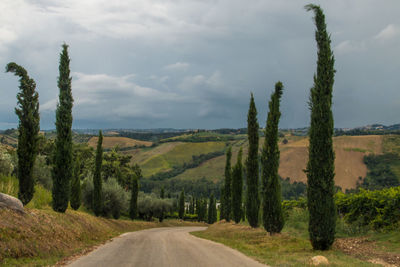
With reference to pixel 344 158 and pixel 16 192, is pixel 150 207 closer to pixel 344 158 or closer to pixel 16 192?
pixel 16 192

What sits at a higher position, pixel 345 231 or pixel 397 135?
pixel 397 135

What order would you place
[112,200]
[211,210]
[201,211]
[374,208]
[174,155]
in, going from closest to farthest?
1. [374,208]
2. [112,200]
3. [211,210]
4. [201,211]
5. [174,155]

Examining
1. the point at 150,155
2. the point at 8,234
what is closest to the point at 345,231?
the point at 8,234

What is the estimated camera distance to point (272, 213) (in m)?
18.4

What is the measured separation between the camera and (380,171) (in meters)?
108

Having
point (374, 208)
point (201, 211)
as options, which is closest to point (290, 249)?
point (374, 208)

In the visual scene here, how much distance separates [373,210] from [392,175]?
101 metres

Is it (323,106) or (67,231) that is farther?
(67,231)

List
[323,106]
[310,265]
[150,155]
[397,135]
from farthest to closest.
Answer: [150,155]
[397,135]
[323,106]
[310,265]

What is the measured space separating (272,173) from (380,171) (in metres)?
104

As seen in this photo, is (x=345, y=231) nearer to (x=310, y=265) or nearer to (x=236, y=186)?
(x=310, y=265)

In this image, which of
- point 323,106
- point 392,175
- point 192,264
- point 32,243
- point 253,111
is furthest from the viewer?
point 392,175

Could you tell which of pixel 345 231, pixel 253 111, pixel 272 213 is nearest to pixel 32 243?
pixel 272 213

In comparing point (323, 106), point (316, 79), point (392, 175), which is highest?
point (316, 79)
